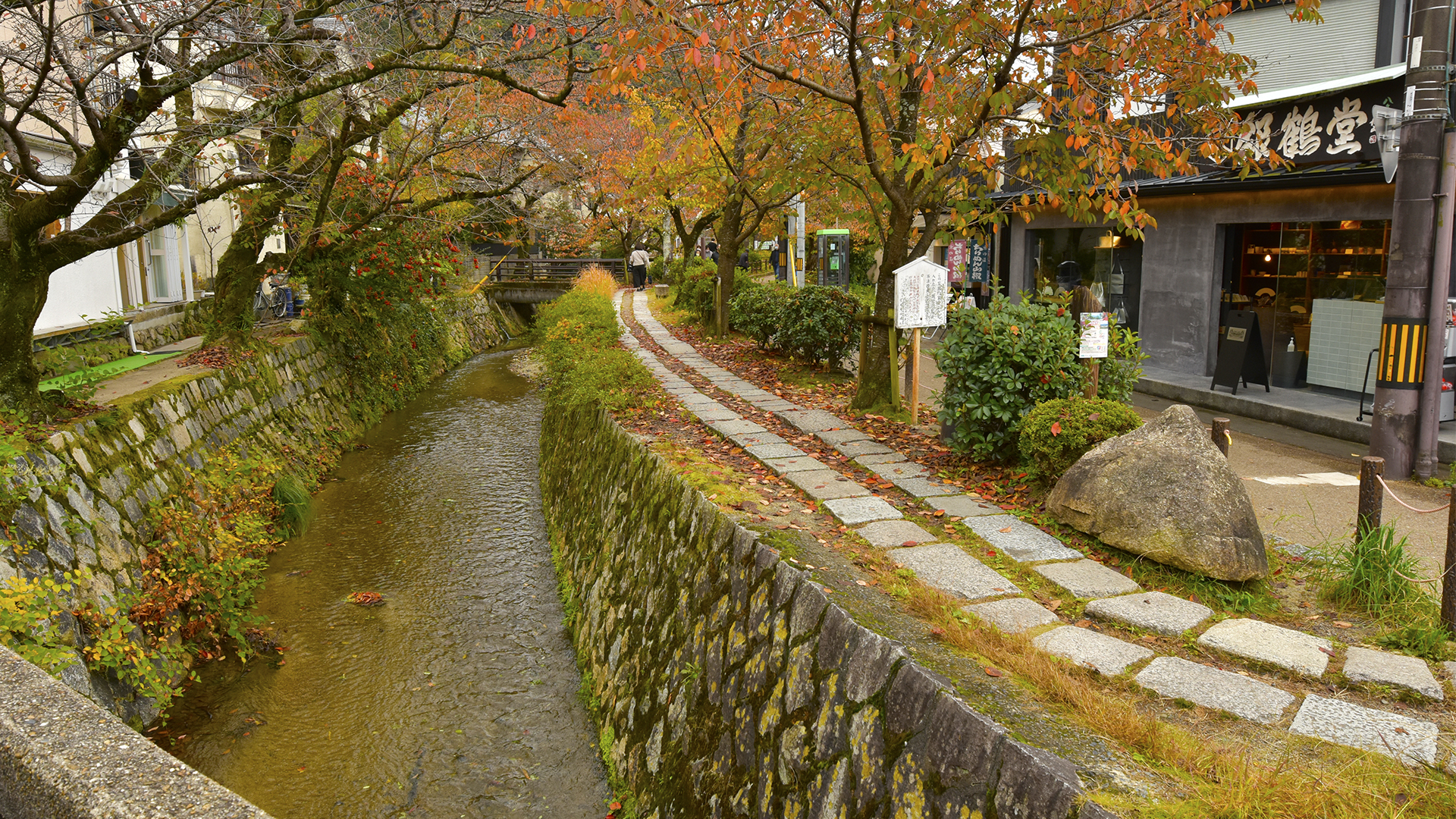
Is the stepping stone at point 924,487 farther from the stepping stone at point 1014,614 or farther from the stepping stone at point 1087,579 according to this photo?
the stepping stone at point 1014,614

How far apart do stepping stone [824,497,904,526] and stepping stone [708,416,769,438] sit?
2.85m

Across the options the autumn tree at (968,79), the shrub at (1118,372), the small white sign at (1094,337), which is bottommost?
the shrub at (1118,372)

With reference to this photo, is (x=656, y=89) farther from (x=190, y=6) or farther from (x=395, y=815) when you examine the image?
(x=395, y=815)

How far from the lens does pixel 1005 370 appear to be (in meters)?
8.34

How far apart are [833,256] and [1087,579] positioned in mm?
32412

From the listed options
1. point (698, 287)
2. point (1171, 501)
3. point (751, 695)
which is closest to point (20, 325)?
point (751, 695)

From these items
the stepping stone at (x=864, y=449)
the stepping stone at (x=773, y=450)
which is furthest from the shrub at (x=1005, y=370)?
the stepping stone at (x=773, y=450)

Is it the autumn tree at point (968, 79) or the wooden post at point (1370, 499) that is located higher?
the autumn tree at point (968, 79)

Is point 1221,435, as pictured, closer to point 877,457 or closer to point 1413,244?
point 877,457

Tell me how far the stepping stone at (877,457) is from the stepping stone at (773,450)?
482 mm

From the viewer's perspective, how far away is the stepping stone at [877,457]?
9094 mm

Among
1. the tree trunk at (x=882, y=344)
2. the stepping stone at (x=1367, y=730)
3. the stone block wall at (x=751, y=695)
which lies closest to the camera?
the stone block wall at (x=751, y=695)

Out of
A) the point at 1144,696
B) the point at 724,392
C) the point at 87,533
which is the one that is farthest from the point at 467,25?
the point at 1144,696

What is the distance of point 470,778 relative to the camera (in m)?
7.10
